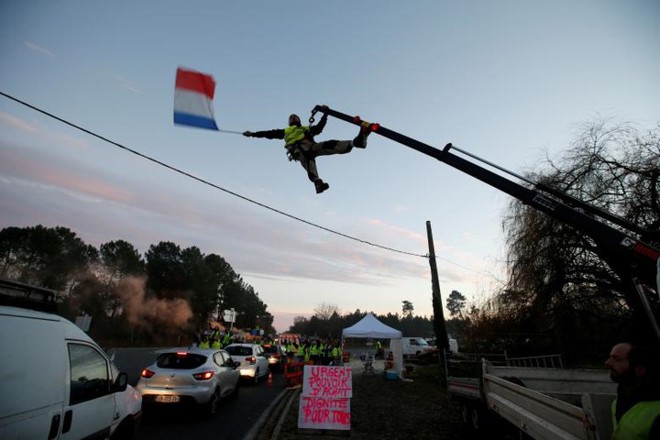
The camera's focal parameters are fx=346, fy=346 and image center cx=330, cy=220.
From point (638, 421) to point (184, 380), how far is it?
27.7ft

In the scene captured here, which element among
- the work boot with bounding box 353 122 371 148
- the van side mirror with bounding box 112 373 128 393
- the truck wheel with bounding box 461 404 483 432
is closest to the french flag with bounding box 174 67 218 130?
Answer: the work boot with bounding box 353 122 371 148

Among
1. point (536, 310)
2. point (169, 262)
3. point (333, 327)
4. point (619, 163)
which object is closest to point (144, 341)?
point (169, 262)

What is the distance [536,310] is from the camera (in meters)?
12.2

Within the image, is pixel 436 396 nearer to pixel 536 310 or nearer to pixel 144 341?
pixel 536 310

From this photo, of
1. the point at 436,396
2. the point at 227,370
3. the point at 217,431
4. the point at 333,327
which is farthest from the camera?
the point at 333,327

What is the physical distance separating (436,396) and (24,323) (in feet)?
45.3

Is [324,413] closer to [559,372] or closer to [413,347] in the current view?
[559,372]

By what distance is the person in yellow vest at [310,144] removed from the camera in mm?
6102

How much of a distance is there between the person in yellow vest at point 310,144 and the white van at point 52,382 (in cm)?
406

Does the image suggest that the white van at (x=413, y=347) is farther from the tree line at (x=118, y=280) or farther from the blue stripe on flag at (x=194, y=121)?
the blue stripe on flag at (x=194, y=121)

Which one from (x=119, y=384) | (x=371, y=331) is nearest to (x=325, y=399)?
(x=119, y=384)

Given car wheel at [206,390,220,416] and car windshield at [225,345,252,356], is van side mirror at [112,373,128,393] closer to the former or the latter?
car wheel at [206,390,220,416]

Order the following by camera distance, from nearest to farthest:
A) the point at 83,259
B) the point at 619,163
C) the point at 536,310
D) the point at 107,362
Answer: the point at 107,362, the point at 619,163, the point at 536,310, the point at 83,259

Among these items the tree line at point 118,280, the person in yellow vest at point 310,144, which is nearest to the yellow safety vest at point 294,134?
the person in yellow vest at point 310,144
